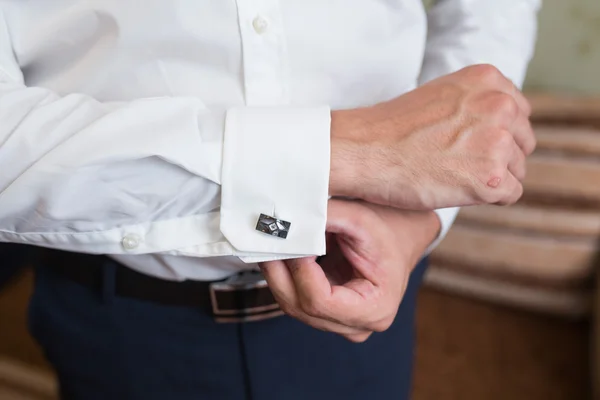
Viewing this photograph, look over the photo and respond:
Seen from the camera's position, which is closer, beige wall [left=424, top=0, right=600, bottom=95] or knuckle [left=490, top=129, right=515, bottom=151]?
knuckle [left=490, top=129, right=515, bottom=151]

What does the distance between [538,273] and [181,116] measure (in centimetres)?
119

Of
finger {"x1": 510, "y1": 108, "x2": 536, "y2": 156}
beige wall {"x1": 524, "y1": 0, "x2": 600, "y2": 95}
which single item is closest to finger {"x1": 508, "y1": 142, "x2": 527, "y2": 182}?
finger {"x1": 510, "y1": 108, "x2": 536, "y2": 156}

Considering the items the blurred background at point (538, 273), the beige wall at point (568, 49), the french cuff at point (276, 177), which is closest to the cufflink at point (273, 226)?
the french cuff at point (276, 177)

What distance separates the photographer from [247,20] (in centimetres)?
49

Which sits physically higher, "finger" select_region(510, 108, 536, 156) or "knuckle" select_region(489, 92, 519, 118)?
"knuckle" select_region(489, 92, 519, 118)

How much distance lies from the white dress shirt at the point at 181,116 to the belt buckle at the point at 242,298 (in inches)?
0.8

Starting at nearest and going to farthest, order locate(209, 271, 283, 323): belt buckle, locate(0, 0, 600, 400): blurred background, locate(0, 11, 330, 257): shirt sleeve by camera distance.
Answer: locate(0, 11, 330, 257): shirt sleeve → locate(209, 271, 283, 323): belt buckle → locate(0, 0, 600, 400): blurred background

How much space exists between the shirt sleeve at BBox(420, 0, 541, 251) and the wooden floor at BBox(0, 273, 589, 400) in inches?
33.6

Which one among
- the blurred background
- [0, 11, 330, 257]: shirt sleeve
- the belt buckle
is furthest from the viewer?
the blurred background

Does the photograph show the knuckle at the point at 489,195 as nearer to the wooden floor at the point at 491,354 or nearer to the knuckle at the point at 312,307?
the knuckle at the point at 312,307

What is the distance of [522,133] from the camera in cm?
53

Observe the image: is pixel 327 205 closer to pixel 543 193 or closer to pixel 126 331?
pixel 126 331

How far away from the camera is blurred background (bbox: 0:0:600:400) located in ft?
4.24

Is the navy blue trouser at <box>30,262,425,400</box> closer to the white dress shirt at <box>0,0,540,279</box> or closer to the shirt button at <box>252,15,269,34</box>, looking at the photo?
the white dress shirt at <box>0,0,540,279</box>
